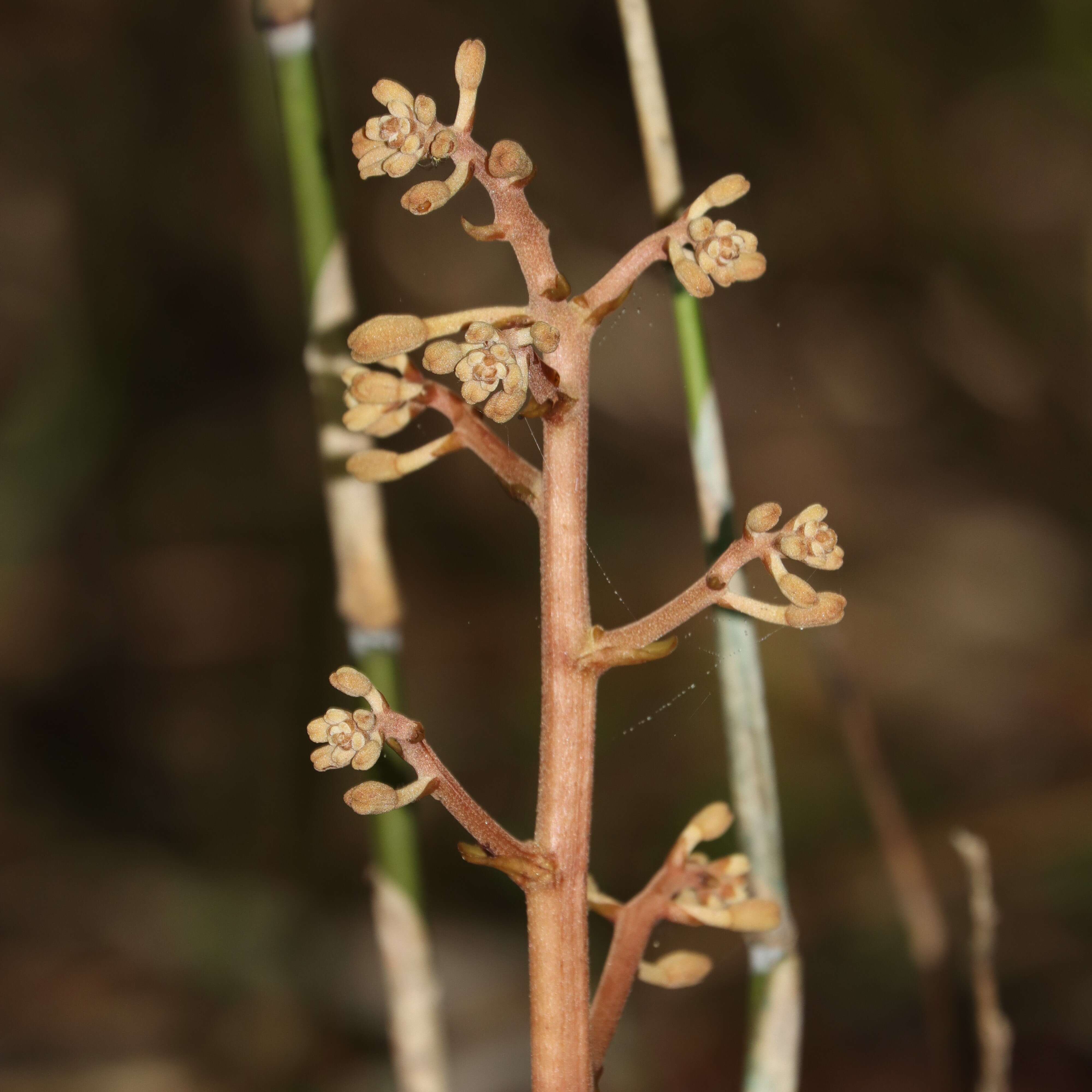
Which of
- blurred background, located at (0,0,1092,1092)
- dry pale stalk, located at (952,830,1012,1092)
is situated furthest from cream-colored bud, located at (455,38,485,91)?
blurred background, located at (0,0,1092,1092)

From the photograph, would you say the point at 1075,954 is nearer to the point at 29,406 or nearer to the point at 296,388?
the point at 296,388

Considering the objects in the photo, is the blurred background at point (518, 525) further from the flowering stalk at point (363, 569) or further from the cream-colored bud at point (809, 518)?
the cream-colored bud at point (809, 518)

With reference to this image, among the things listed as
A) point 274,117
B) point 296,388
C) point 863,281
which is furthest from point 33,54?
point 863,281

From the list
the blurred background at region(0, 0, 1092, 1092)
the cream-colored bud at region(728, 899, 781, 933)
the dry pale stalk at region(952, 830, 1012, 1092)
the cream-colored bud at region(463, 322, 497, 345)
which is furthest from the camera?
the blurred background at region(0, 0, 1092, 1092)

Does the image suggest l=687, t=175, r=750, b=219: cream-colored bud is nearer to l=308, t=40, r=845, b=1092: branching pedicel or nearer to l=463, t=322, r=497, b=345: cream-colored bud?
l=308, t=40, r=845, b=1092: branching pedicel

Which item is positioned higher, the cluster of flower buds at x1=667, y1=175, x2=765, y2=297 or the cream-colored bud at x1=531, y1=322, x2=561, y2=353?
the cluster of flower buds at x1=667, y1=175, x2=765, y2=297

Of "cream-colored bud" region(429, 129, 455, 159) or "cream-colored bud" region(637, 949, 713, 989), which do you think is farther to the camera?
"cream-colored bud" region(637, 949, 713, 989)

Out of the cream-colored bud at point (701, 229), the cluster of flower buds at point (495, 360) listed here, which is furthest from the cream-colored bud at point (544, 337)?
the cream-colored bud at point (701, 229)

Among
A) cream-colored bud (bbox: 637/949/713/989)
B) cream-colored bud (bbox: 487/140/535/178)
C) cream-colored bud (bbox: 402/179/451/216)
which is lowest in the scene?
cream-colored bud (bbox: 637/949/713/989)

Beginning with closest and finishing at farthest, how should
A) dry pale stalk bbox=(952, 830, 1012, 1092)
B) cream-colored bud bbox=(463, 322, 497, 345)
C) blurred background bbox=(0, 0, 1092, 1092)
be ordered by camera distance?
cream-colored bud bbox=(463, 322, 497, 345) → dry pale stalk bbox=(952, 830, 1012, 1092) → blurred background bbox=(0, 0, 1092, 1092)
